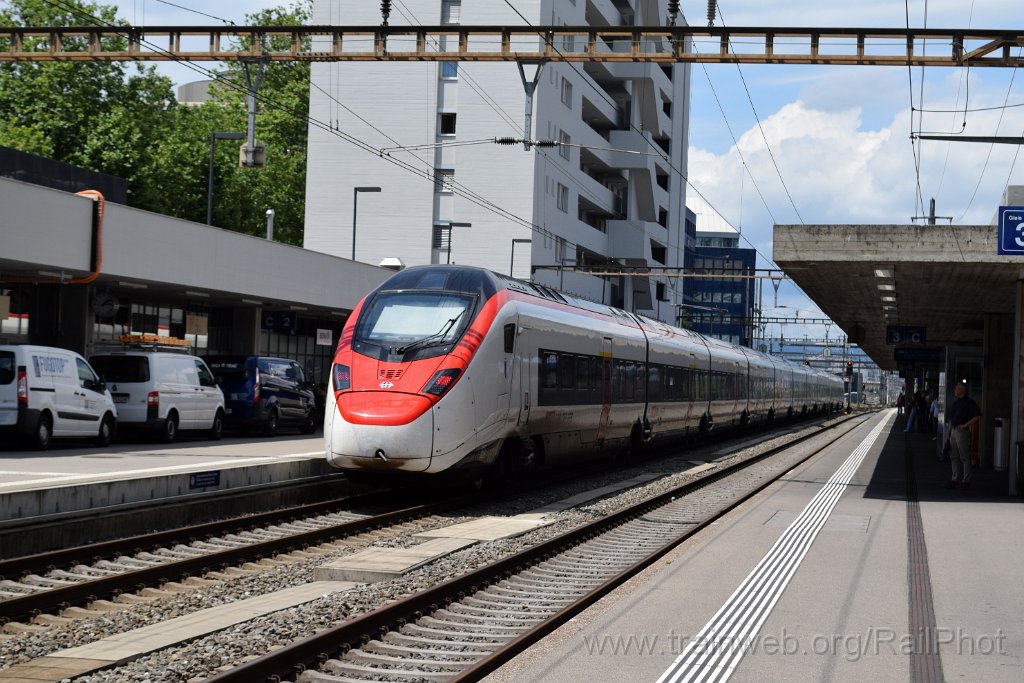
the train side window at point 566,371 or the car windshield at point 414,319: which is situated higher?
the car windshield at point 414,319

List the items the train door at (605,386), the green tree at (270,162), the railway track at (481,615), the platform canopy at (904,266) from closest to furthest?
the railway track at (481,615)
the platform canopy at (904,266)
the train door at (605,386)
the green tree at (270,162)

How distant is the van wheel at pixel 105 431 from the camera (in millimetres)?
23734

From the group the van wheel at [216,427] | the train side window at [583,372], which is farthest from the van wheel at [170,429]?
the train side window at [583,372]

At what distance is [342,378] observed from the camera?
52.6ft

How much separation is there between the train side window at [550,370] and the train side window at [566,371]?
233mm

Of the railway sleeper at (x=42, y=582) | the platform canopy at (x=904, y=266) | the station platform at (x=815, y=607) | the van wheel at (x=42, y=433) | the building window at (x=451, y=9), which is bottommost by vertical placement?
the railway sleeper at (x=42, y=582)

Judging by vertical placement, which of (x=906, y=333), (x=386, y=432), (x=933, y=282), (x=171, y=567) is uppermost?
(x=933, y=282)

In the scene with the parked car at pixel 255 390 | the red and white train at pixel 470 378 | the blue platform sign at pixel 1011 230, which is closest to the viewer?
the red and white train at pixel 470 378

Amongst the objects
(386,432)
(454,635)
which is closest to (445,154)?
(386,432)

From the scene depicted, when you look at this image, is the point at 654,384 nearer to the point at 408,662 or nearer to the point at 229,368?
the point at 229,368

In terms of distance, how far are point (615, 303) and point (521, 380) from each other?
175 ft

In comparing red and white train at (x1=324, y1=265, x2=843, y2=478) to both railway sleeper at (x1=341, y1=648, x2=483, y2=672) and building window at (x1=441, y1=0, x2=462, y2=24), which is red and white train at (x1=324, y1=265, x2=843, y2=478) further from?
building window at (x1=441, y1=0, x2=462, y2=24)

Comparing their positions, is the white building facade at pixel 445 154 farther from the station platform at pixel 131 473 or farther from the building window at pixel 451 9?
the station platform at pixel 131 473

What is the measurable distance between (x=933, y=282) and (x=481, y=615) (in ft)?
49.0
